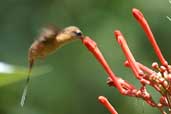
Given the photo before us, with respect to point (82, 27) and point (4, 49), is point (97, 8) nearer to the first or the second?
point (82, 27)

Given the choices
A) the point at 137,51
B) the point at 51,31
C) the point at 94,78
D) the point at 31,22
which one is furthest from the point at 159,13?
the point at 51,31

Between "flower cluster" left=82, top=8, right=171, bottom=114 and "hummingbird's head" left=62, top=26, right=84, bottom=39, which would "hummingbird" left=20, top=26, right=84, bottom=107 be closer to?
"hummingbird's head" left=62, top=26, right=84, bottom=39

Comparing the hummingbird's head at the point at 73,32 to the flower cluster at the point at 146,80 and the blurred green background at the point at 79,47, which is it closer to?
the flower cluster at the point at 146,80

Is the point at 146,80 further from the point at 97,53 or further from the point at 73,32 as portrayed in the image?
the point at 73,32

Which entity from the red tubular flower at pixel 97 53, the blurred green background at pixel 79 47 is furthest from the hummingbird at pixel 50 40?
the blurred green background at pixel 79 47

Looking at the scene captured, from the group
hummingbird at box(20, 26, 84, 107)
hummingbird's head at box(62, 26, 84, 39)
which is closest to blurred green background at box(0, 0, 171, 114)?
hummingbird at box(20, 26, 84, 107)

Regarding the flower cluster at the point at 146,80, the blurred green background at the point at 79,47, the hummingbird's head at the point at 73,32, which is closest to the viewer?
the flower cluster at the point at 146,80

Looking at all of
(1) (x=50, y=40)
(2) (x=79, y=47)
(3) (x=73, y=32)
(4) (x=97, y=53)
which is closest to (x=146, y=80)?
(4) (x=97, y=53)
